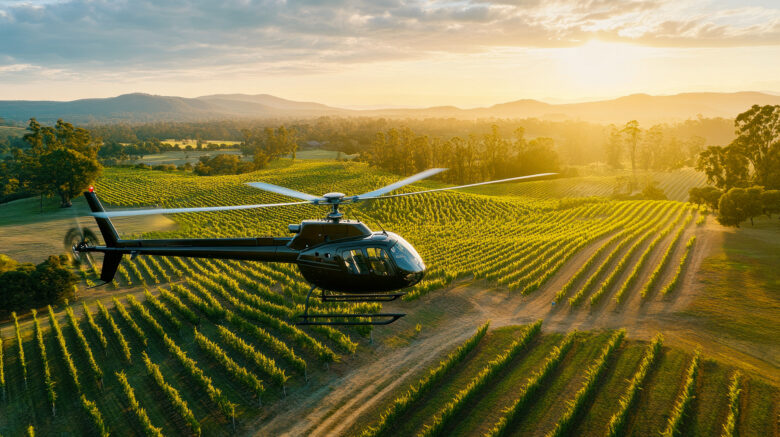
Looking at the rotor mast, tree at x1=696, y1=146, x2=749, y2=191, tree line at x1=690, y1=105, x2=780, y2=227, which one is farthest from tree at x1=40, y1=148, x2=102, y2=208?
tree at x1=696, y1=146, x2=749, y2=191

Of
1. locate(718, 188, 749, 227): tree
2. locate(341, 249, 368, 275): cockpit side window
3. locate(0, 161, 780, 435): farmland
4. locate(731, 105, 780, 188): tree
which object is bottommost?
locate(0, 161, 780, 435): farmland

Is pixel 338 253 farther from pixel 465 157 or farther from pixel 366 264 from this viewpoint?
pixel 465 157

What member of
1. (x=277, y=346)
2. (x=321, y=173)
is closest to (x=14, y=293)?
(x=277, y=346)

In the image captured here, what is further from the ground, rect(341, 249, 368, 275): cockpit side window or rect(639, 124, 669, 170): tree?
rect(639, 124, 669, 170): tree

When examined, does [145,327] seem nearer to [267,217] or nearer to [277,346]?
[277,346]

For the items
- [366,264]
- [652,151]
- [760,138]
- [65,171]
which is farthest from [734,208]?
[652,151]

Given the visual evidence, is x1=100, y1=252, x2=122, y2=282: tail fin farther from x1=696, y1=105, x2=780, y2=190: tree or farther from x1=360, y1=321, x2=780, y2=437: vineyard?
x1=696, y1=105, x2=780, y2=190: tree

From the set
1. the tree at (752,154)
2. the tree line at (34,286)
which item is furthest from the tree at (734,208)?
the tree line at (34,286)
